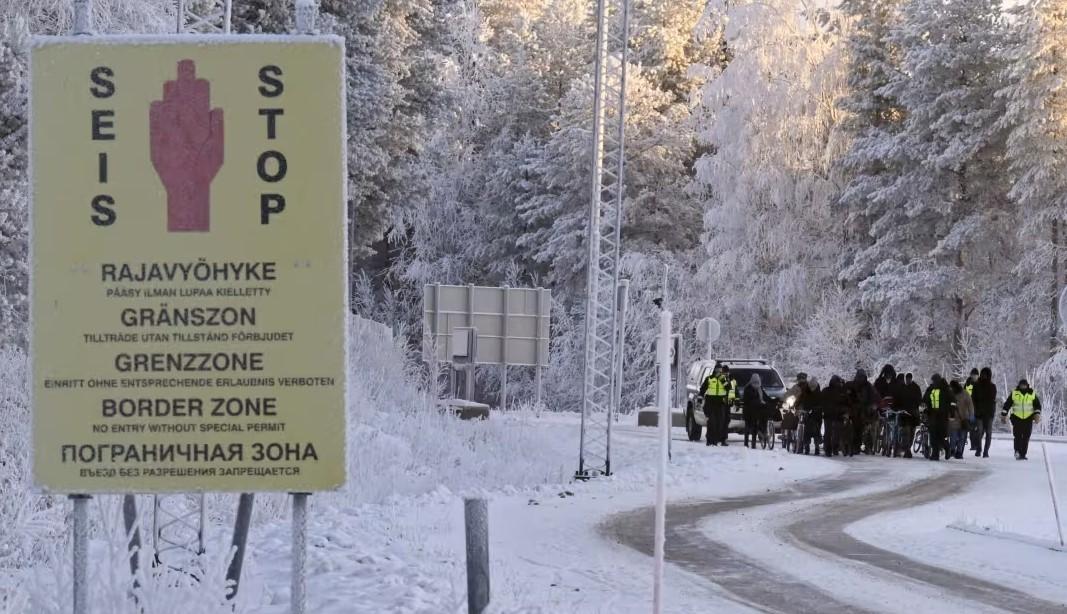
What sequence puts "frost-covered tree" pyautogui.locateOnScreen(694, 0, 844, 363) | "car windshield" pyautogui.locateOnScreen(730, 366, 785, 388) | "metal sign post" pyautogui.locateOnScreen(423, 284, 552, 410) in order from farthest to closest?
"frost-covered tree" pyautogui.locateOnScreen(694, 0, 844, 363)
"metal sign post" pyautogui.locateOnScreen(423, 284, 552, 410)
"car windshield" pyautogui.locateOnScreen(730, 366, 785, 388)

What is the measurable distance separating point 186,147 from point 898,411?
2680cm

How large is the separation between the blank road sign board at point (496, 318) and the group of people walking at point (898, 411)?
730 cm

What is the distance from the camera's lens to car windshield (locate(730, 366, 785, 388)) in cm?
3788

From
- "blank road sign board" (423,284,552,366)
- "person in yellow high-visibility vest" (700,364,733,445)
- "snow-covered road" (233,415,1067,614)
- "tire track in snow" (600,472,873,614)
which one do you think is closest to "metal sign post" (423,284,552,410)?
"blank road sign board" (423,284,552,366)

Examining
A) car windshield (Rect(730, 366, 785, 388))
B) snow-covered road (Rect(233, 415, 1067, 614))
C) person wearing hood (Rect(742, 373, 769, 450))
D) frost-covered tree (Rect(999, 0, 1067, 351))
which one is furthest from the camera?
frost-covered tree (Rect(999, 0, 1067, 351))

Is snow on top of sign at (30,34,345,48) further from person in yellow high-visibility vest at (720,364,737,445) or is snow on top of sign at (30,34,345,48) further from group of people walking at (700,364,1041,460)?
person in yellow high-visibility vest at (720,364,737,445)

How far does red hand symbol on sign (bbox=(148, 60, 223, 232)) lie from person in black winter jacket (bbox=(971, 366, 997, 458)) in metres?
26.1

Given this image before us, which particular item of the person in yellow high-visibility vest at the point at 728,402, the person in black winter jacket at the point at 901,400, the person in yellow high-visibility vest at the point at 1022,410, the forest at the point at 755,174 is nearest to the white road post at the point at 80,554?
the person in yellow high-visibility vest at the point at 1022,410

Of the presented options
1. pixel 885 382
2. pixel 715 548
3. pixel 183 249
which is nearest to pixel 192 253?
pixel 183 249

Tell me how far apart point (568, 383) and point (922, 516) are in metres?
43.2

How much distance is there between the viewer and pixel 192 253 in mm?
6785

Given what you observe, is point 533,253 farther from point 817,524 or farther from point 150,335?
point 150,335

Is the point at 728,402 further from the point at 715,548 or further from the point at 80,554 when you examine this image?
the point at 80,554

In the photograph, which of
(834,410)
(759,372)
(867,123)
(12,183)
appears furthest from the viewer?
(867,123)
